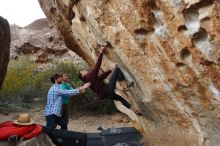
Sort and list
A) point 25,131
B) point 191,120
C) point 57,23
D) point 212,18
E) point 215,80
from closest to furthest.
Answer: point 212,18 → point 215,80 → point 191,120 → point 25,131 → point 57,23

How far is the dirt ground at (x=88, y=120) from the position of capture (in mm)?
12718

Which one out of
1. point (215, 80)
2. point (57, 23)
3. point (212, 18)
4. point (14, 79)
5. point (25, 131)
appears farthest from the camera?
point (14, 79)

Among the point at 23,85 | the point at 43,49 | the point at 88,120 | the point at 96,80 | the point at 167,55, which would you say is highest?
the point at 43,49

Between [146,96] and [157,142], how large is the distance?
1209 millimetres

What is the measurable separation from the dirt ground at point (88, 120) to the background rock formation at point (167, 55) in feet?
12.5

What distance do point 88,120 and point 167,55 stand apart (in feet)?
25.1

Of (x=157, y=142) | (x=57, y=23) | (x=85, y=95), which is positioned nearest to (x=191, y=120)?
(x=157, y=142)

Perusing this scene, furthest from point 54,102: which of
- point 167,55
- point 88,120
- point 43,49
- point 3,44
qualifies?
point 43,49

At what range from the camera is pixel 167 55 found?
256 inches

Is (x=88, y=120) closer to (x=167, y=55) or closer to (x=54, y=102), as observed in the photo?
(x=54, y=102)

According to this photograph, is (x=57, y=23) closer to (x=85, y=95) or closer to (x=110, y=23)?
(x=110, y=23)

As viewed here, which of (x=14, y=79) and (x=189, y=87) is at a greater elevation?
(x=14, y=79)

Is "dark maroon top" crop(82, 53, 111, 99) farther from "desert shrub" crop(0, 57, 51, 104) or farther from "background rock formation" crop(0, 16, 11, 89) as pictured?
"desert shrub" crop(0, 57, 51, 104)

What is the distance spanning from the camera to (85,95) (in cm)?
1529
